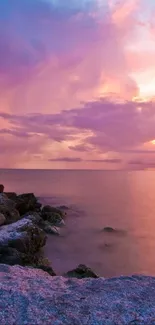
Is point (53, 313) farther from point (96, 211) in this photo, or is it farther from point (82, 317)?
point (96, 211)

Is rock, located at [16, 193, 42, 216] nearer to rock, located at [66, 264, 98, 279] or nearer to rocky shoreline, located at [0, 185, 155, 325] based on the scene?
rock, located at [66, 264, 98, 279]

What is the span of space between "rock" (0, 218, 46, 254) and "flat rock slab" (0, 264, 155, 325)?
4909 millimetres

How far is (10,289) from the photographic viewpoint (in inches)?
315

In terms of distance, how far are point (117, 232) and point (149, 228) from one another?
450 centimetres

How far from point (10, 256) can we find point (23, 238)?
2031 mm

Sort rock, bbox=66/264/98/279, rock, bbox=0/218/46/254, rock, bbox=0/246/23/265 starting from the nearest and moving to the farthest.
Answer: rock, bbox=66/264/98/279, rock, bbox=0/246/23/265, rock, bbox=0/218/46/254

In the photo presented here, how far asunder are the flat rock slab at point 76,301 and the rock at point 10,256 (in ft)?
9.79

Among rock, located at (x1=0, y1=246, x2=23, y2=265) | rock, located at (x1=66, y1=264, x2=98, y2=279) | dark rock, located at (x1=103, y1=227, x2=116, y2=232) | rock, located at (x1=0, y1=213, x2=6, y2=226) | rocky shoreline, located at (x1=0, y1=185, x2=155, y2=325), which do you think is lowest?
dark rock, located at (x1=103, y1=227, x2=116, y2=232)

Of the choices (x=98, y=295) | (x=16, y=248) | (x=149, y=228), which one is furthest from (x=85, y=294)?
(x=149, y=228)

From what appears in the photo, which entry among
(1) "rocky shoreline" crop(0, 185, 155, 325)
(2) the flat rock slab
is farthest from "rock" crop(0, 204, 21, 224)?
(2) the flat rock slab

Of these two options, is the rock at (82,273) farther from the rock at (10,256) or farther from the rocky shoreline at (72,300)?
the rock at (10,256)

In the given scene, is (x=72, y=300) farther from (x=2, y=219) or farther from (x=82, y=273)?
(x=2, y=219)

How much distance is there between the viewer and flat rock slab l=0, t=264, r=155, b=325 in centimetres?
660

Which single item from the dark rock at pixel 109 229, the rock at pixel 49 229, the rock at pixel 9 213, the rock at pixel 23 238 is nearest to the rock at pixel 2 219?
the rock at pixel 9 213
